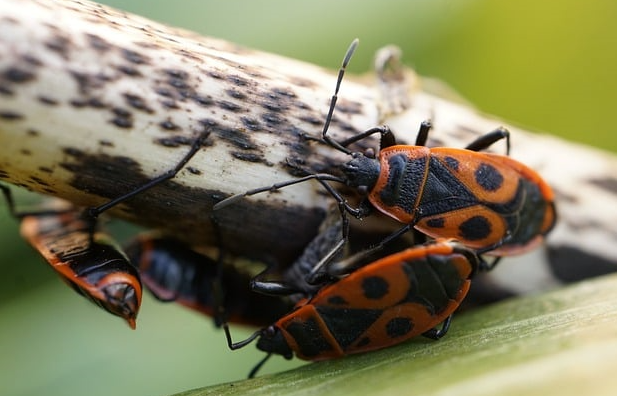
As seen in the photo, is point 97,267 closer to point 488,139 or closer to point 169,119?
point 169,119

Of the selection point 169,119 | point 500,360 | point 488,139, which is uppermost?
point 488,139

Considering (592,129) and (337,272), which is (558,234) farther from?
(592,129)

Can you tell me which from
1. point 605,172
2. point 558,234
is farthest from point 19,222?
point 605,172

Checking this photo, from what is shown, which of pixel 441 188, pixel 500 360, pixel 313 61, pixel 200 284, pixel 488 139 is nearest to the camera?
pixel 500 360

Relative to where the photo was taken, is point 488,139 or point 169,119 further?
point 488,139

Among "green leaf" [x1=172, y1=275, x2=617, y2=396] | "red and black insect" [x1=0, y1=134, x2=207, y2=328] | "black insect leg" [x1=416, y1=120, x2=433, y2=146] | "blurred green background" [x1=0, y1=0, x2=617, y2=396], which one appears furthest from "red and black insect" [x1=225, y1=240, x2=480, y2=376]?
"blurred green background" [x1=0, y1=0, x2=617, y2=396]

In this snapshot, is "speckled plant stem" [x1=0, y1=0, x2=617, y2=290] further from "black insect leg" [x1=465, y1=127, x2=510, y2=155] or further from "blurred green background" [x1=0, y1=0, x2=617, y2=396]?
"blurred green background" [x1=0, y1=0, x2=617, y2=396]

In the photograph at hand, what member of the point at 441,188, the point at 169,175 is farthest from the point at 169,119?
the point at 441,188

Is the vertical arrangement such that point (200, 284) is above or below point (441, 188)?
below
